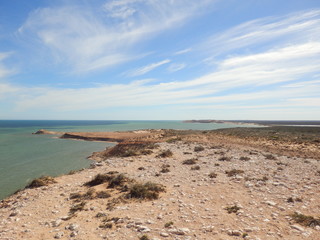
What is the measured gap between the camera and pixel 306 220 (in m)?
7.58

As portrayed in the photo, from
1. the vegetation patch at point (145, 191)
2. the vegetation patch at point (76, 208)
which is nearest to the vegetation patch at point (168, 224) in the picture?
the vegetation patch at point (145, 191)

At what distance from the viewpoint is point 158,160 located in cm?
2147

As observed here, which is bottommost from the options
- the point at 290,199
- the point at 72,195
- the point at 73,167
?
the point at 73,167

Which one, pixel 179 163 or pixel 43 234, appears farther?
pixel 179 163

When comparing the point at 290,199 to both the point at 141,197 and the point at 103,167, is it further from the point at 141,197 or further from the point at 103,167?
the point at 103,167

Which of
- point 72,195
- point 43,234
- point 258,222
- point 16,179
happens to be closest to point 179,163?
point 72,195

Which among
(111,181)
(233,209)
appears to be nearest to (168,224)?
(233,209)

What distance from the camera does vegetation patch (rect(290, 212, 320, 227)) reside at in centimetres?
737

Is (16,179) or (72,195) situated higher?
(72,195)

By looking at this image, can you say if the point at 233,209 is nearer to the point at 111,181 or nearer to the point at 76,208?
the point at 76,208

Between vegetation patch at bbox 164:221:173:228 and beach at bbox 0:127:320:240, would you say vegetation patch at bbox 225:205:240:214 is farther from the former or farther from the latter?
vegetation patch at bbox 164:221:173:228

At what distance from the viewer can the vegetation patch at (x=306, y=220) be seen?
7.37 meters

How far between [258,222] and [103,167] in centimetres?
1513

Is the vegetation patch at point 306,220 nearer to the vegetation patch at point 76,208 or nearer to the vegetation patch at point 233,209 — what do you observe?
the vegetation patch at point 233,209
